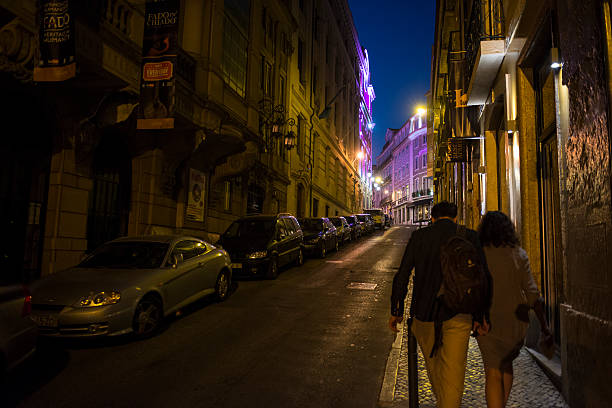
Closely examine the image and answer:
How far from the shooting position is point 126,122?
38.4 ft

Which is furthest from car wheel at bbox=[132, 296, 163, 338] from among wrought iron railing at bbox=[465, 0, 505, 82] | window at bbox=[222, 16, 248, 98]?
window at bbox=[222, 16, 248, 98]

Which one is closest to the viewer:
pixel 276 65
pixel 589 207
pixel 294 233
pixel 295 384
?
pixel 589 207

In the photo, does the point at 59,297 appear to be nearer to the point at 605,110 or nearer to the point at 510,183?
the point at 605,110

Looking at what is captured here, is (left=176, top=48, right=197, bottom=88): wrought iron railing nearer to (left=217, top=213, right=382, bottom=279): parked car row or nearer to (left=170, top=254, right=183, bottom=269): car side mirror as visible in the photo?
(left=217, top=213, right=382, bottom=279): parked car row

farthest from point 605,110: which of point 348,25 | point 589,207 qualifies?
point 348,25

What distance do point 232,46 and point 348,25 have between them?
32.9 metres

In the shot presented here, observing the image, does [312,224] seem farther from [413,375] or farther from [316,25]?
[316,25]

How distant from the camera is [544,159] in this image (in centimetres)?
636

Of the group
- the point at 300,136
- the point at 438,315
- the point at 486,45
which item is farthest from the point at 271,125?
the point at 438,315

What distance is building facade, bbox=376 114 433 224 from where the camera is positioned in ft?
223

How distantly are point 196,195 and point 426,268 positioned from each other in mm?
13105

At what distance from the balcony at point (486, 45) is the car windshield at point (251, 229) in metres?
7.10

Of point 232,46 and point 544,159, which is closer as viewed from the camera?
point 544,159

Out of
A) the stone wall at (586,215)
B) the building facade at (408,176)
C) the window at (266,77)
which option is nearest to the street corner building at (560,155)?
the stone wall at (586,215)
